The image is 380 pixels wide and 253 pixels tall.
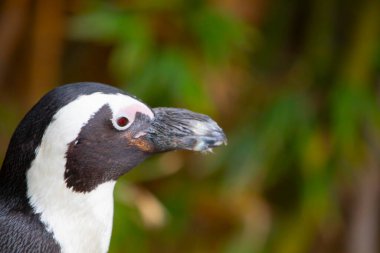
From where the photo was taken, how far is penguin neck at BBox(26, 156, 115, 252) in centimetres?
125

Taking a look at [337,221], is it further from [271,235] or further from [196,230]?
[196,230]

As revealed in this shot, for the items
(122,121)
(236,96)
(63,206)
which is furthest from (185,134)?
(236,96)

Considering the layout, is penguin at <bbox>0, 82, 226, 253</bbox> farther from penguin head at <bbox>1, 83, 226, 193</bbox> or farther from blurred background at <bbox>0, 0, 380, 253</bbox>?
blurred background at <bbox>0, 0, 380, 253</bbox>

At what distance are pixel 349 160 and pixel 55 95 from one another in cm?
132

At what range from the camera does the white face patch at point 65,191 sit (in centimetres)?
124

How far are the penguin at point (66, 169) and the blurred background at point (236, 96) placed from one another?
2.95 feet

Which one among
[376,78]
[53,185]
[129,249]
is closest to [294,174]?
[376,78]

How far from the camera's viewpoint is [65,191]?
49.5 inches

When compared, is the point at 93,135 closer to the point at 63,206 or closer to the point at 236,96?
the point at 63,206

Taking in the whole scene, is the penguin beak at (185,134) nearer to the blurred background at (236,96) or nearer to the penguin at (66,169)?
the penguin at (66,169)

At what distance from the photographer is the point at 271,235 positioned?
262 cm

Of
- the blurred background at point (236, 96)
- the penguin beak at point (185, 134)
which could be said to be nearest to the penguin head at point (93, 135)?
the penguin beak at point (185, 134)

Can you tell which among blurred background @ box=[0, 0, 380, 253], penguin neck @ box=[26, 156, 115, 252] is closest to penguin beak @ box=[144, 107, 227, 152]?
penguin neck @ box=[26, 156, 115, 252]

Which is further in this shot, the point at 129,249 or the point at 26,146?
the point at 129,249
